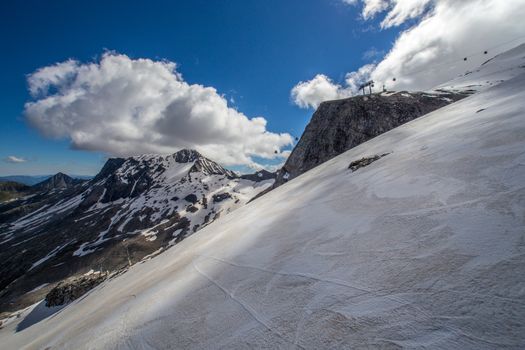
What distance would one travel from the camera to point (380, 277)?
329cm

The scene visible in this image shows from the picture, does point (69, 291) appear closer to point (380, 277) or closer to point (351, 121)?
point (380, 277)

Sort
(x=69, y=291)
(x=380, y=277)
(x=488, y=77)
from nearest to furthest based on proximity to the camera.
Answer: (x=380, y=277) → (x=69, y=291) → (x=488, y=77)

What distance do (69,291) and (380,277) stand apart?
21.9m

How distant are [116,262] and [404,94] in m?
120

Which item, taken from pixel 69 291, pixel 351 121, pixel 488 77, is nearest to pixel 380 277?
pixel 69 291

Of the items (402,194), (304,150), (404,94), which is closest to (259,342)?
(402,194)

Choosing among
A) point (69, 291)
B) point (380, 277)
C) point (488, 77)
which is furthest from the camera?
point (488, 77)

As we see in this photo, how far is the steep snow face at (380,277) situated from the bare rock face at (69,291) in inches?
521

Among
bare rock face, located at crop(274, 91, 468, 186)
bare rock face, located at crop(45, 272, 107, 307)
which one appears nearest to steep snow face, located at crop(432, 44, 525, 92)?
bare rock face, located at crop(274, 91, 468, 186)

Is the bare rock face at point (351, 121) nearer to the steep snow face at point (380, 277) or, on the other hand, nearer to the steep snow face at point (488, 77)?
the steep snow face at point (488, 77)

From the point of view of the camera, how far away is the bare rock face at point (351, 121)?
135 feet

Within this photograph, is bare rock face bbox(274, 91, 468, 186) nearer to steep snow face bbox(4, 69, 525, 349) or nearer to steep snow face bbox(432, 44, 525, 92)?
steep snow face bbox(432, 44, 525, 92)

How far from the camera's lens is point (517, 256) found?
2639mm

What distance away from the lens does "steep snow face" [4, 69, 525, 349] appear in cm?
243
